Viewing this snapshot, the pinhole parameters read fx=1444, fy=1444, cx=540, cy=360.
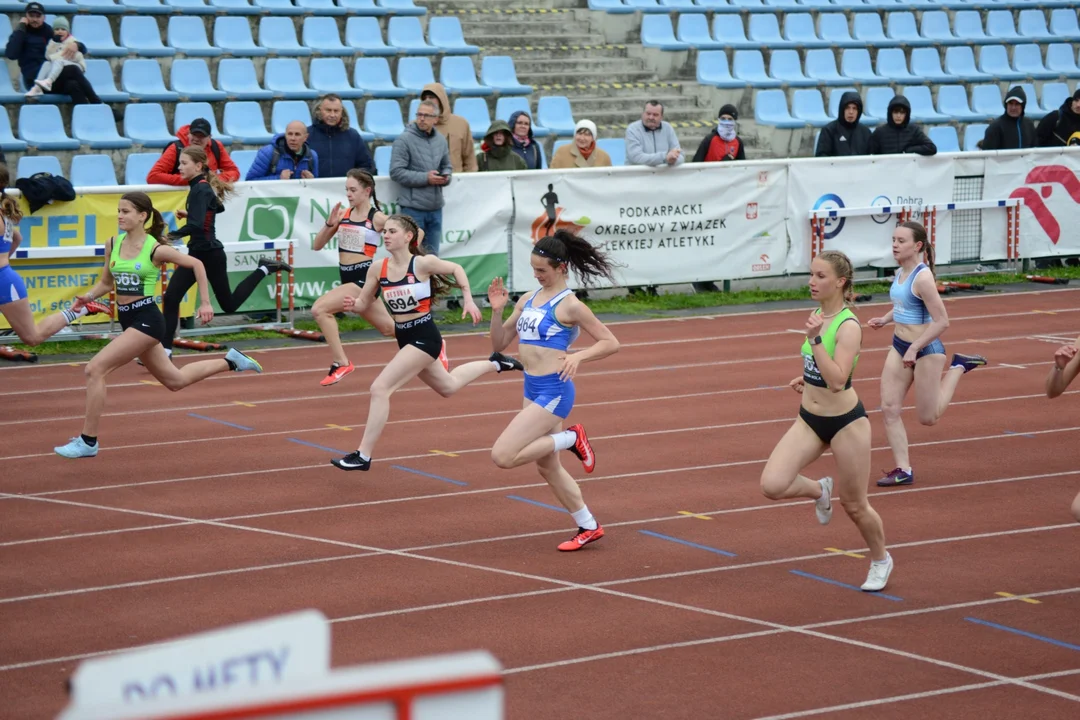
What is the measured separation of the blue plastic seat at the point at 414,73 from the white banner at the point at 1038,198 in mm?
8106

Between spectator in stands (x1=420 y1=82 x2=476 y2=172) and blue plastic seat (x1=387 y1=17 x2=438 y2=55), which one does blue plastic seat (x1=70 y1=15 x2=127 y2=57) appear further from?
spectator in stands (x1=420 y1=82 x2=476 y2=172)

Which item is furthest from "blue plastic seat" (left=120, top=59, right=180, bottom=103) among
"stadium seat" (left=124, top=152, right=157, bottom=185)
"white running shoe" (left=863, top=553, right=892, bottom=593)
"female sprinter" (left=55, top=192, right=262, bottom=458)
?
"white running shoe" (left=863, top=553, right=892, bottom=593)

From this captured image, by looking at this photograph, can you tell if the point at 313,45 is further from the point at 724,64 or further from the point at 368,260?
the point at 368,260

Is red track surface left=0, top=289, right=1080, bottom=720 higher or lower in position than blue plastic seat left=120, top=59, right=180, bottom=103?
lower

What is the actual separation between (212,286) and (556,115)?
25.9 ft

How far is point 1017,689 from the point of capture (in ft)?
19.4

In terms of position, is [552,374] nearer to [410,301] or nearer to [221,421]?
[410,301]

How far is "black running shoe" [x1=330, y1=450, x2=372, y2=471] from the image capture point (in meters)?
9.75

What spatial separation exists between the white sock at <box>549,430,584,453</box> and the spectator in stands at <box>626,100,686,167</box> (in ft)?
33.4

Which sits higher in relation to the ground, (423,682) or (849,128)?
(849,128)

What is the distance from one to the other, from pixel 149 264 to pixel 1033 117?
1901 cm

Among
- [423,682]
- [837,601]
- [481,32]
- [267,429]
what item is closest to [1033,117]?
[481,32]

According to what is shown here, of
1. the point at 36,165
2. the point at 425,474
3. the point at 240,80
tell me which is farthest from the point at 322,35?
the point at 425,474

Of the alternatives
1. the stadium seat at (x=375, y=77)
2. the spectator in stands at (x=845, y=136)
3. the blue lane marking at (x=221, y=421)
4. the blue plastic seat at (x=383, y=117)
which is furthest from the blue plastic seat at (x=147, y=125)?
the spectator in stands at (x=845, y=136)
